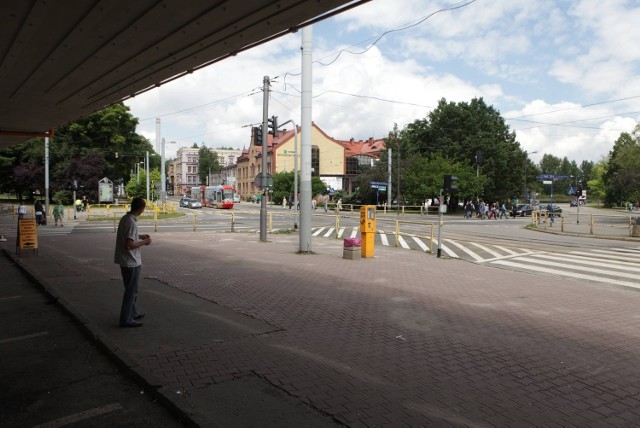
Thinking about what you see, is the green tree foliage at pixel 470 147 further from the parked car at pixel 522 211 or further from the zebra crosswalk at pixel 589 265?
the zebra crosswalk at pixel 589 265

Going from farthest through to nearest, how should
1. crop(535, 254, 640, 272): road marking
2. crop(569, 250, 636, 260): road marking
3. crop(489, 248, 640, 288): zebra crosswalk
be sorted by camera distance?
crop(569, 250, 636, 260): road marking, crop(535, 254, 640, 272): road marking, crop(489, 248, 640, 288): zebra crosswalk

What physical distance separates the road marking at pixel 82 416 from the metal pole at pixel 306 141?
1104 cm

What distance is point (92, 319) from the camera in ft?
21.5

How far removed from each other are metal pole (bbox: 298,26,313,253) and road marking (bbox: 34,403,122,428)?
36.2 ft

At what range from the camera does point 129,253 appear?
20.0ft

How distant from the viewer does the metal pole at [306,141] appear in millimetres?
14523

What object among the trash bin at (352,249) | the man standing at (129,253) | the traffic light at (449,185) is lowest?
the trash bin at (352,249)

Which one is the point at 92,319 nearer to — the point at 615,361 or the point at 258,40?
the point at 258,40

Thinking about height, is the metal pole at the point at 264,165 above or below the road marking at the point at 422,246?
above

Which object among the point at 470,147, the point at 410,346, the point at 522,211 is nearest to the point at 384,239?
the point at 410,346

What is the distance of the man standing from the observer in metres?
6.03

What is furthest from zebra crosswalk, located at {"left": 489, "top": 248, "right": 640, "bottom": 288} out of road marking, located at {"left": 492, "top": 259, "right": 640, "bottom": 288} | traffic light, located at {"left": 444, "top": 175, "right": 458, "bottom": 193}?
traffic light, located at {"left": 444, "top": 175, "right": 458, "bottom": 193}

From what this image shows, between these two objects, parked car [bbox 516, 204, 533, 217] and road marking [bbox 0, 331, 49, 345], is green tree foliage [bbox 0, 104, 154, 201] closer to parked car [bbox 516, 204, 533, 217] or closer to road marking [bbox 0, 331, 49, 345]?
parked car [bbox 516, 204, 533, 217]

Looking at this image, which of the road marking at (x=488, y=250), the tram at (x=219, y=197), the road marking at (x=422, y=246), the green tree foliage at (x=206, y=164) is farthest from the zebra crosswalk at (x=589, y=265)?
the green tree foliage at (x=206, y=164)
